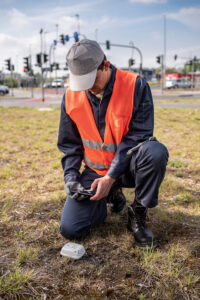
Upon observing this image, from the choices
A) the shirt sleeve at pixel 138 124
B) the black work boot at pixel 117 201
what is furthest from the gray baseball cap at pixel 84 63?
the black work boot at pixel 117 201

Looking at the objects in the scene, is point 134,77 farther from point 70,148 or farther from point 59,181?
point 59,181

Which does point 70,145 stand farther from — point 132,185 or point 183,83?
point 183,83

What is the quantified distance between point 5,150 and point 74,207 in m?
3.59

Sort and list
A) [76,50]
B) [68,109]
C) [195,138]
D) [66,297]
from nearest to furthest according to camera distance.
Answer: [66,297]
[76,50]
[68,109]
[195,138]

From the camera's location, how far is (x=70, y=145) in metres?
2.79

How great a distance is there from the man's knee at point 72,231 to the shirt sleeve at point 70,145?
396 millimetres

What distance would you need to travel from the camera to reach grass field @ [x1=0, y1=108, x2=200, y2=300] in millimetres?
1939

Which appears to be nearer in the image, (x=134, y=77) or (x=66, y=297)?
(x=66, y=297)

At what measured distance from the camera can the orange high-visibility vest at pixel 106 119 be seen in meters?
2.42

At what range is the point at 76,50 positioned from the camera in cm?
221

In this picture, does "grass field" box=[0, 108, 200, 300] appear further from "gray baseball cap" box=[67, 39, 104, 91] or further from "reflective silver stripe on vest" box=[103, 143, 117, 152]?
"gray baseball cap" box=[67, 39, 104, 91]

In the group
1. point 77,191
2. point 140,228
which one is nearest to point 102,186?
point 77,191

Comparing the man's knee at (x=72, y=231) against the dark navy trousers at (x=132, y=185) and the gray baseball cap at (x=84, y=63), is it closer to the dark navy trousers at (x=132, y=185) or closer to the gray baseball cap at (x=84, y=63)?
the dark navy trousers at (x=132, y=185)

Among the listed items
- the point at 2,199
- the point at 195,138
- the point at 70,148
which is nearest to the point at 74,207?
the point at 70,148
